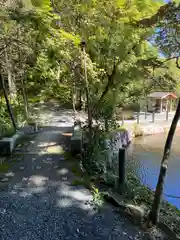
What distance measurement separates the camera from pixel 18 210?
132 inches

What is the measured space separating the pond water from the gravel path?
2.10 meters

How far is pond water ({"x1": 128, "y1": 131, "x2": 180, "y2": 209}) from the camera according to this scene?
6249 mm

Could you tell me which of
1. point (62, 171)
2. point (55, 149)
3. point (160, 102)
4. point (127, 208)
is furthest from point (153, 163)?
point (160, 102)

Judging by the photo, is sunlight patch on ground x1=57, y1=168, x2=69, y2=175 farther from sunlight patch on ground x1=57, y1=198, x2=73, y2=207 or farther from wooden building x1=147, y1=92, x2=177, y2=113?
wooden building x1=147, y1=92, x2=177, y2=113

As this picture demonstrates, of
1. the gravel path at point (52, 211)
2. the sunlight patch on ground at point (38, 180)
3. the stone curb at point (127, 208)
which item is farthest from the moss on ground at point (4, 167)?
the stone curb at point (127, 208)

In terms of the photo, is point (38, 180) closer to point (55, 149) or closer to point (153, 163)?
point (55, 149)

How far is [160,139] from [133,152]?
320 centimetres

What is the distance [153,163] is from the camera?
822 centimetres

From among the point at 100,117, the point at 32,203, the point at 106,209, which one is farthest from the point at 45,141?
the point at 106,209

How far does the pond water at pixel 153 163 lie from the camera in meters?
6.25

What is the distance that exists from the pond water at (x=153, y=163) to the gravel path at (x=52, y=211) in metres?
2.10

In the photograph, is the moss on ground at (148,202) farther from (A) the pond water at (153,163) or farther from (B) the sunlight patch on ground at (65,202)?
(B) the sunlight patch on ground at (65,202)

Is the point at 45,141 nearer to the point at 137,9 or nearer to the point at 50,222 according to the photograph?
the point at 50,222

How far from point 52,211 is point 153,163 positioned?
18.6 ft
